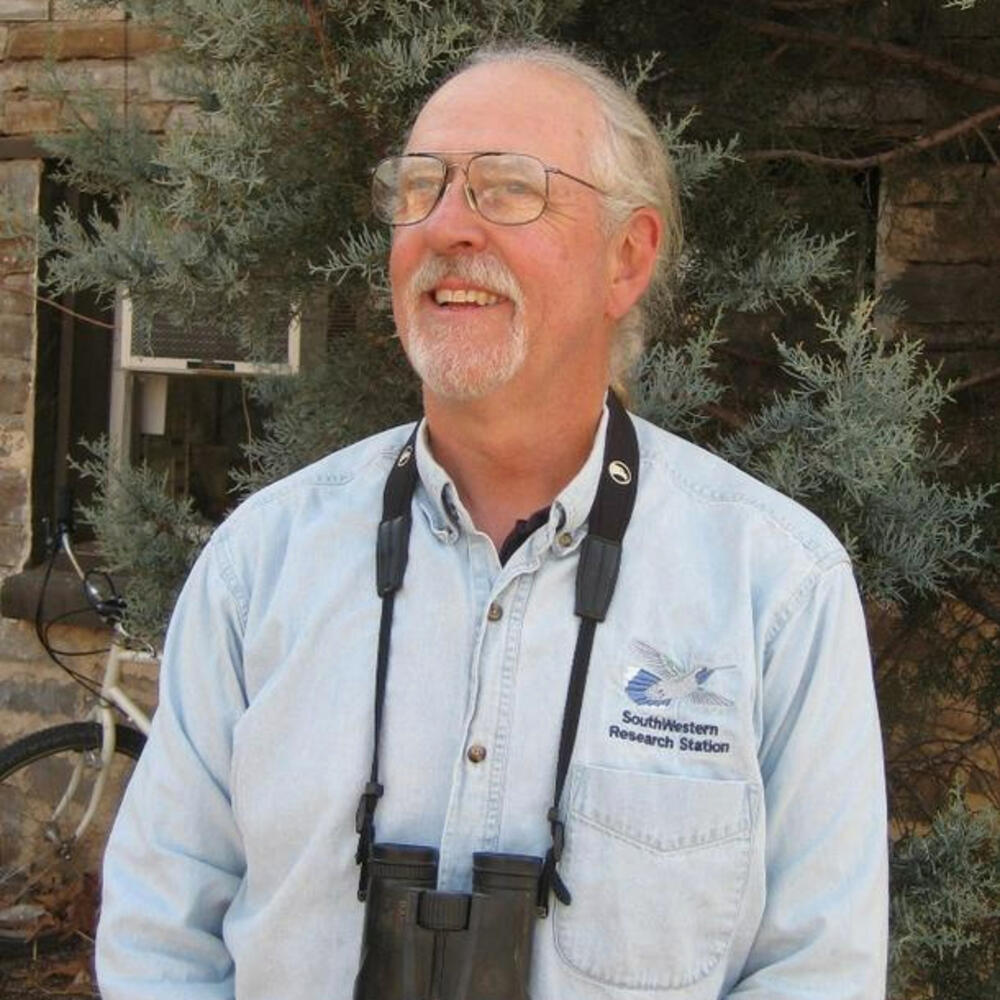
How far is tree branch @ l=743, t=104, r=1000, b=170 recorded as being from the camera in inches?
135

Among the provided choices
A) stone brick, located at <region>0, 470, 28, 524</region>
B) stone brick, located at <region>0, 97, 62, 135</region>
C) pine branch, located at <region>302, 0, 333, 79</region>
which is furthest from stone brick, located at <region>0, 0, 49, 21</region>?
pine branch, located at <region>302, 0, 333, 79</region>

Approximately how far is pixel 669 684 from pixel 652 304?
85 centimetres

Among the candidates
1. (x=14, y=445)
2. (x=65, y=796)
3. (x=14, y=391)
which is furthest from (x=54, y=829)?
(x=14, y=391)

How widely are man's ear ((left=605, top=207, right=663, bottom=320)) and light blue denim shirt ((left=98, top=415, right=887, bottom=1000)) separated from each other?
266 mm

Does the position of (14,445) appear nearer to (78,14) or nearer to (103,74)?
(103,74)

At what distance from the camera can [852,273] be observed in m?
3.79

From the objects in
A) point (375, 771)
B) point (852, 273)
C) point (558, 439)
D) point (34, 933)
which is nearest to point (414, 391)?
point (852, 273)

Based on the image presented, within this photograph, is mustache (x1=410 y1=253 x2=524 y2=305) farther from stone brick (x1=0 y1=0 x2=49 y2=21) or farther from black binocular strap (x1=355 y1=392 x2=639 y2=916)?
stone brick (x1=0 y1=0 x2=49 y2=21)

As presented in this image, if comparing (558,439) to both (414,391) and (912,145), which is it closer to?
(414,391)

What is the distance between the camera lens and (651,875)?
5.40ft

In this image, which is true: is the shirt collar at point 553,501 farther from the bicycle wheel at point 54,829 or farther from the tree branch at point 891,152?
the bicycle wheel at point 54,829

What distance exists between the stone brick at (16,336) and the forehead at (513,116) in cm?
337

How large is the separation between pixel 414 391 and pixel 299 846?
1802mm

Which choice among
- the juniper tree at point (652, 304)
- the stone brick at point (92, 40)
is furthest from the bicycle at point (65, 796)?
the stone brick at point (92, 40)
